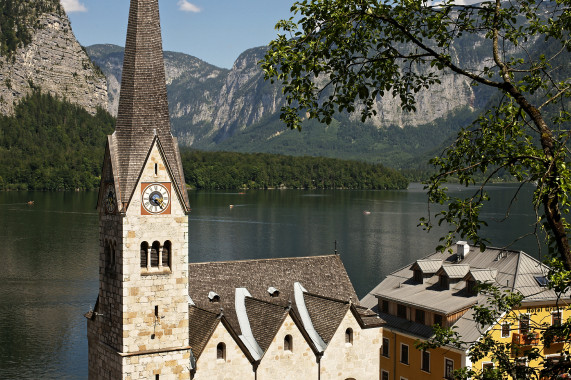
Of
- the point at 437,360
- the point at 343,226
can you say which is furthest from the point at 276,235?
the point at 437,360

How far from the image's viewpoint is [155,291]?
3969 centimetres

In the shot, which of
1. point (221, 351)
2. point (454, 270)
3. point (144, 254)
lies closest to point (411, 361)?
point (454, 270)

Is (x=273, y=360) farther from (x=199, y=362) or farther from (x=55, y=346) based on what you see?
(x=55, y=346)

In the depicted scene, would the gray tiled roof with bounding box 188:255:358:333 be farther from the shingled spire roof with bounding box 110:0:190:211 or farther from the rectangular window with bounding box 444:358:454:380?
the rectangular window with bounding box 444:358:454:380

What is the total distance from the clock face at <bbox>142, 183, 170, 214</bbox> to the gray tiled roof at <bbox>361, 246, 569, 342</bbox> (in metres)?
25.6

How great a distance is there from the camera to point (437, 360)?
186 feet

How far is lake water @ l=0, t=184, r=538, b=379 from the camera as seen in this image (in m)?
76.7

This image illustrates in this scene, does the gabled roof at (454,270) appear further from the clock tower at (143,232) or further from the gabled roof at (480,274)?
the clock tower at (143,232)

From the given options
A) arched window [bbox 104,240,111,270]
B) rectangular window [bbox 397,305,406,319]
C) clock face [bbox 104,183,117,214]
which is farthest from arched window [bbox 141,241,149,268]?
rectangular window [bbox 397,305,406,319]

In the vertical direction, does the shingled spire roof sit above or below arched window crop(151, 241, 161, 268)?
above

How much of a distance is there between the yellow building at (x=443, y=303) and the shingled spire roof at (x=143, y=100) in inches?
990

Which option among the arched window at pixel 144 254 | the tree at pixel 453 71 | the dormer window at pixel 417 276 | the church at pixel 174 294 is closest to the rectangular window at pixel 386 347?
the dormer window at pixel 417 276

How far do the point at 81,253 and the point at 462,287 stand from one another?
77.4m

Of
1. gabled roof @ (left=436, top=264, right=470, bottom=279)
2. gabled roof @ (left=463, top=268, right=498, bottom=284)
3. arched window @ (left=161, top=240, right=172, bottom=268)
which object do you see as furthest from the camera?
gabled roof @ (left=436, top=264, right=470, bottom=279)
